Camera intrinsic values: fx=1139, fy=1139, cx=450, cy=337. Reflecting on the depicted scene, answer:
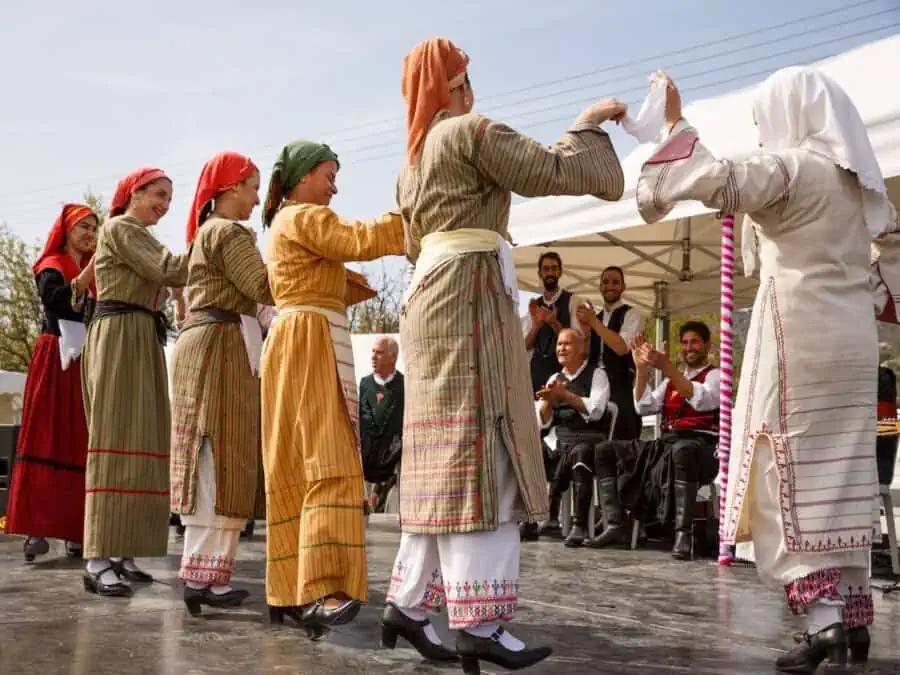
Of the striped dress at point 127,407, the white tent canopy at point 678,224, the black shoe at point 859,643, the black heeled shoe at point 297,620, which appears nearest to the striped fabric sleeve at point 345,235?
the white tent canopy at point 678,224

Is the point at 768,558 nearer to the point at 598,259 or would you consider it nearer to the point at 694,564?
the point at 694,564

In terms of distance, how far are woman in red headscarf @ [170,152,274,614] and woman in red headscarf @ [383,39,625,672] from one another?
43.2 inches

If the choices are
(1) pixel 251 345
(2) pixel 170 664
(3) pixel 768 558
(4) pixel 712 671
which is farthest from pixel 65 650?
(3) pixel 768 558

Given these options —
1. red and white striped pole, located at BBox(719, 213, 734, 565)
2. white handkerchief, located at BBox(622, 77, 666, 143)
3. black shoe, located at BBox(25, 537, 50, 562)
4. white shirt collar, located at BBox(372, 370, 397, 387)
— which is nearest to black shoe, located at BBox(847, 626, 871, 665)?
red and white striped pole, located at BBox(719, 213, 734, 565)

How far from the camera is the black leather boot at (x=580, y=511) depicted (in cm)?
685

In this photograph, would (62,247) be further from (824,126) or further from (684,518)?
(824,126)

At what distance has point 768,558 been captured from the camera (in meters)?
3.35

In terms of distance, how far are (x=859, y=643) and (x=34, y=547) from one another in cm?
426

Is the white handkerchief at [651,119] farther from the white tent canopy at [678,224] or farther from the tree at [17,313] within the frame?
the tree at [17,313]

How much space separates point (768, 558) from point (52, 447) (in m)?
3.89

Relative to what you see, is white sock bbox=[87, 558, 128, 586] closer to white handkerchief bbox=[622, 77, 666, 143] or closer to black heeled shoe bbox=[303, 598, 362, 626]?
black heeled shoe bbox=[303, 598, 362, 626]

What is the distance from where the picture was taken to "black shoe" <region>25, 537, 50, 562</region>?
5934mm

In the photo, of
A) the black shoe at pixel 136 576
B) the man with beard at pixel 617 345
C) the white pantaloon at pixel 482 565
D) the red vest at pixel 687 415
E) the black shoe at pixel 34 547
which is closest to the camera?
the white pantaloon at pixel 482 565

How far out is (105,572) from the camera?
4.67 m
